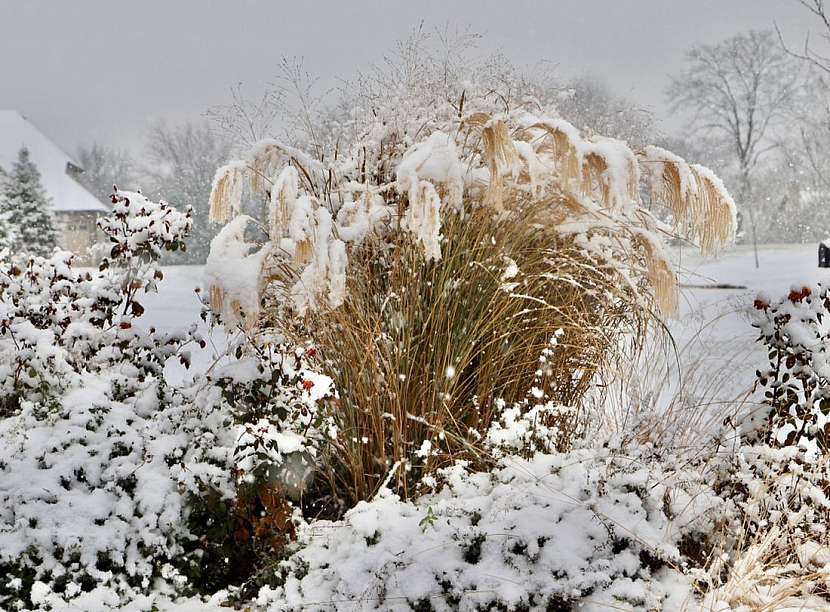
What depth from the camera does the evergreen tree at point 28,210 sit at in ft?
70.2

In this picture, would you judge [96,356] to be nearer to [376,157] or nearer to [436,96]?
[376,157]

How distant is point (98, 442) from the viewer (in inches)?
98.8

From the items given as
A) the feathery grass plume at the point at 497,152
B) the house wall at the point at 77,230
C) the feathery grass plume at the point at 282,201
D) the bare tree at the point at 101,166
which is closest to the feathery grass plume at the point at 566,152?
the feathery grass plume at the point at 497,152

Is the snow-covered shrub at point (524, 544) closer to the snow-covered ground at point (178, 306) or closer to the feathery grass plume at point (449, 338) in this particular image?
A: the feathery grass plume at point (449, 338)

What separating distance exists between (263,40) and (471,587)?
59851 millimetres

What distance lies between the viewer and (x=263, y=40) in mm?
56406

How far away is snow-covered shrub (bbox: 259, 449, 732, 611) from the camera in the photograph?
193 centimetres

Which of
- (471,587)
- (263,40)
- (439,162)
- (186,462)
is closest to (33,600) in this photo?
(186,462)

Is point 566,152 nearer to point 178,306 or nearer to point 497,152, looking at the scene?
point 497,152

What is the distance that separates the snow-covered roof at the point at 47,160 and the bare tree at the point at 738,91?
21770mm

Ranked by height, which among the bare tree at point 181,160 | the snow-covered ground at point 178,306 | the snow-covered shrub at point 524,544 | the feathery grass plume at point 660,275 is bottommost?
the snow-covered ground at point 178,306

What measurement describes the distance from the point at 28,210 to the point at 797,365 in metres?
23.6

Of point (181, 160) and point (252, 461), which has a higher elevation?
point (181, 160)

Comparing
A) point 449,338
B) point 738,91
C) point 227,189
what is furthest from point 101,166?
point 449,338
